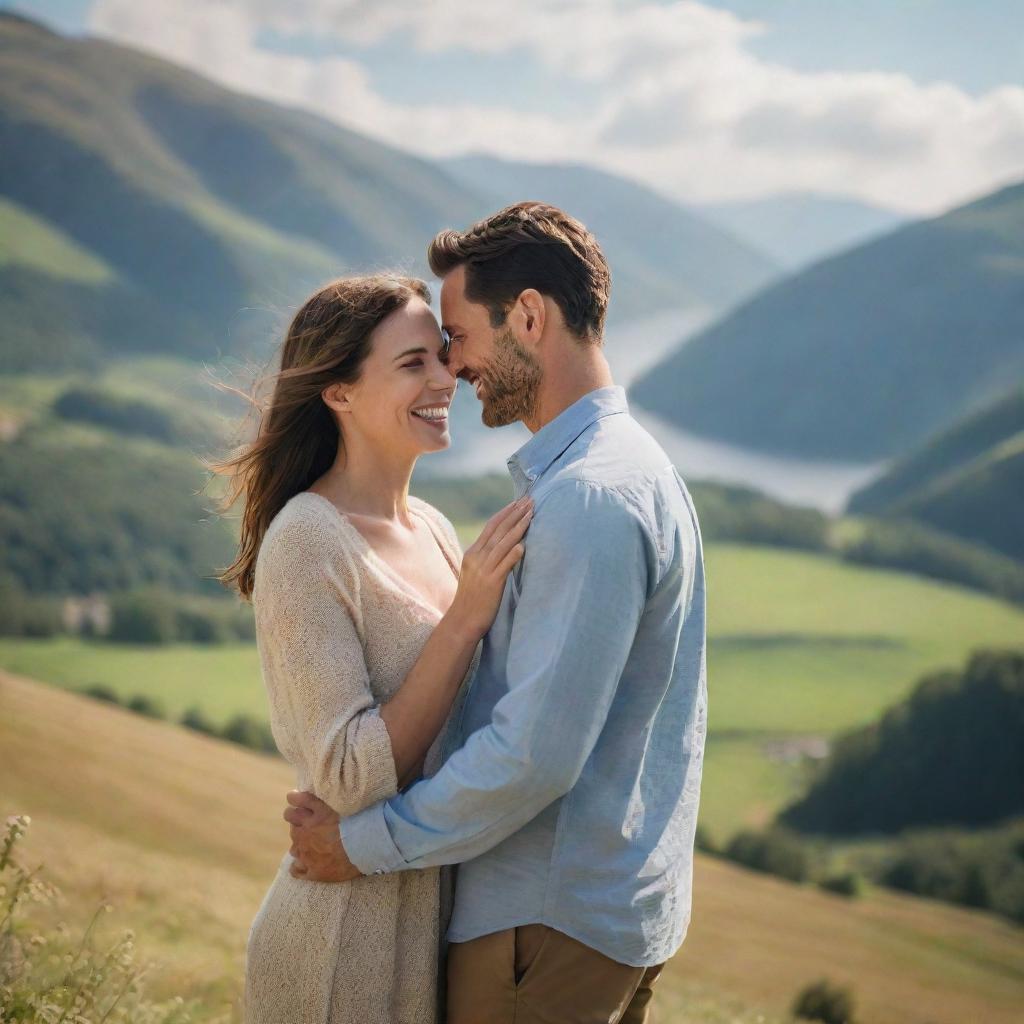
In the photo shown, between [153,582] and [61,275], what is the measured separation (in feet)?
162

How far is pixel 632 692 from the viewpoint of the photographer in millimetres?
2910

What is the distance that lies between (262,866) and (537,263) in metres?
35.4

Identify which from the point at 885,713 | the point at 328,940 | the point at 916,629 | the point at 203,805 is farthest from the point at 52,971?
the point at 916,629

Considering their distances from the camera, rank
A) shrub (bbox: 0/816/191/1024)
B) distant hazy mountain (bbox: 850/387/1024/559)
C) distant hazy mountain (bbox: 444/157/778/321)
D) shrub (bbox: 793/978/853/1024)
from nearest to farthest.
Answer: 1. shrub (bbox: 0/816/191/1024)
2. shrub (bbox: 793/978/853/1024)
3. distant hazy mountain (bbox: 850/387/1024/559)
4. distant hazy mountain (bbox: 444/157/778/321)

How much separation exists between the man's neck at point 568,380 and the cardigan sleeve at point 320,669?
0.74 meters

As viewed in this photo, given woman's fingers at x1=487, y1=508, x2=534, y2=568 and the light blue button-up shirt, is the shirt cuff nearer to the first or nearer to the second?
the light blue button-up shirt

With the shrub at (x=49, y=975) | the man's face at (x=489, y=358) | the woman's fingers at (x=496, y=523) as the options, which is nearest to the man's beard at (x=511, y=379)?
the man's face at (x=489, y=358)

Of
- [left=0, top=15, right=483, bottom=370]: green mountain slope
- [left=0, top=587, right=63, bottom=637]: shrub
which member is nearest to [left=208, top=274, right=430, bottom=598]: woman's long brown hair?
[left=0, top=587, right=63, bottom=637]: shrub

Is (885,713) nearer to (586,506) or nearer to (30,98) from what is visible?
(586,506)

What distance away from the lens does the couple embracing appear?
2.71 m

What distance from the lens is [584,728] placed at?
8.77 ft

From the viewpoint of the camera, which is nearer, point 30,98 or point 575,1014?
point 575,1014

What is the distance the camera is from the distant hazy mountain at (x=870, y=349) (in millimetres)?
108688

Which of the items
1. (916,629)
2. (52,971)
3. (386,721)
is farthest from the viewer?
(916,629)
